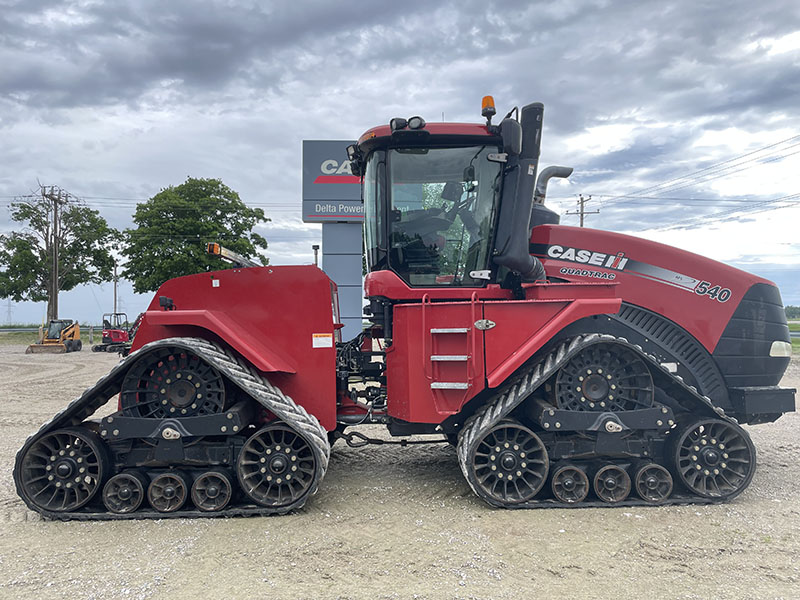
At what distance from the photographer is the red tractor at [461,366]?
14.3 feet

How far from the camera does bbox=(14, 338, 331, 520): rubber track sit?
4.27m

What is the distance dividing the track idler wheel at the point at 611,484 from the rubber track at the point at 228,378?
2271 millimetres

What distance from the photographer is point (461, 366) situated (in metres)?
4.68

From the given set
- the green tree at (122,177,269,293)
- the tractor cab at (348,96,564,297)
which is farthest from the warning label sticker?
the green tree at (122,177,269,293)

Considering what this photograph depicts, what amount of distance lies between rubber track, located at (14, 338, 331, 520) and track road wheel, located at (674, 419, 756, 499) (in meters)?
3.02

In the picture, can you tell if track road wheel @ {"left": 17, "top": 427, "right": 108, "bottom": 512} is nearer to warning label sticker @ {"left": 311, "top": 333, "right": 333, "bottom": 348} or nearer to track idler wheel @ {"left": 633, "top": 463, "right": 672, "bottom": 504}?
warning label sticker @ {"left": 311, "top": 333, "right": 333, "bottom": 348}

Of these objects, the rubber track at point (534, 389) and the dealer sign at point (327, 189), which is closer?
the rubber track at point (534, 389)

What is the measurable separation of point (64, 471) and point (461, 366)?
3.29 metres

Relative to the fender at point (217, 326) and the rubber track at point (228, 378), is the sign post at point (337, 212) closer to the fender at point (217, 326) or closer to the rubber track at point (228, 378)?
the fender at point (217, 326)

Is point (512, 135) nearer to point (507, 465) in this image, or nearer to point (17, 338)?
point (507, 465)

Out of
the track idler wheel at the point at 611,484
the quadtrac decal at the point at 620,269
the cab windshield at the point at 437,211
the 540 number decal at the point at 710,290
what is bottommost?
the track idler wheel at the point at 611,484

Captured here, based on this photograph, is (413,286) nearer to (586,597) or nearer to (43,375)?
(586,597)

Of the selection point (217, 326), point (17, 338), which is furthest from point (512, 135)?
point (17, 338)

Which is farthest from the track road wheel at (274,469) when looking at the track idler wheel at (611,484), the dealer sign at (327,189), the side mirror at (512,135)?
the dealer sign at (327,189)
